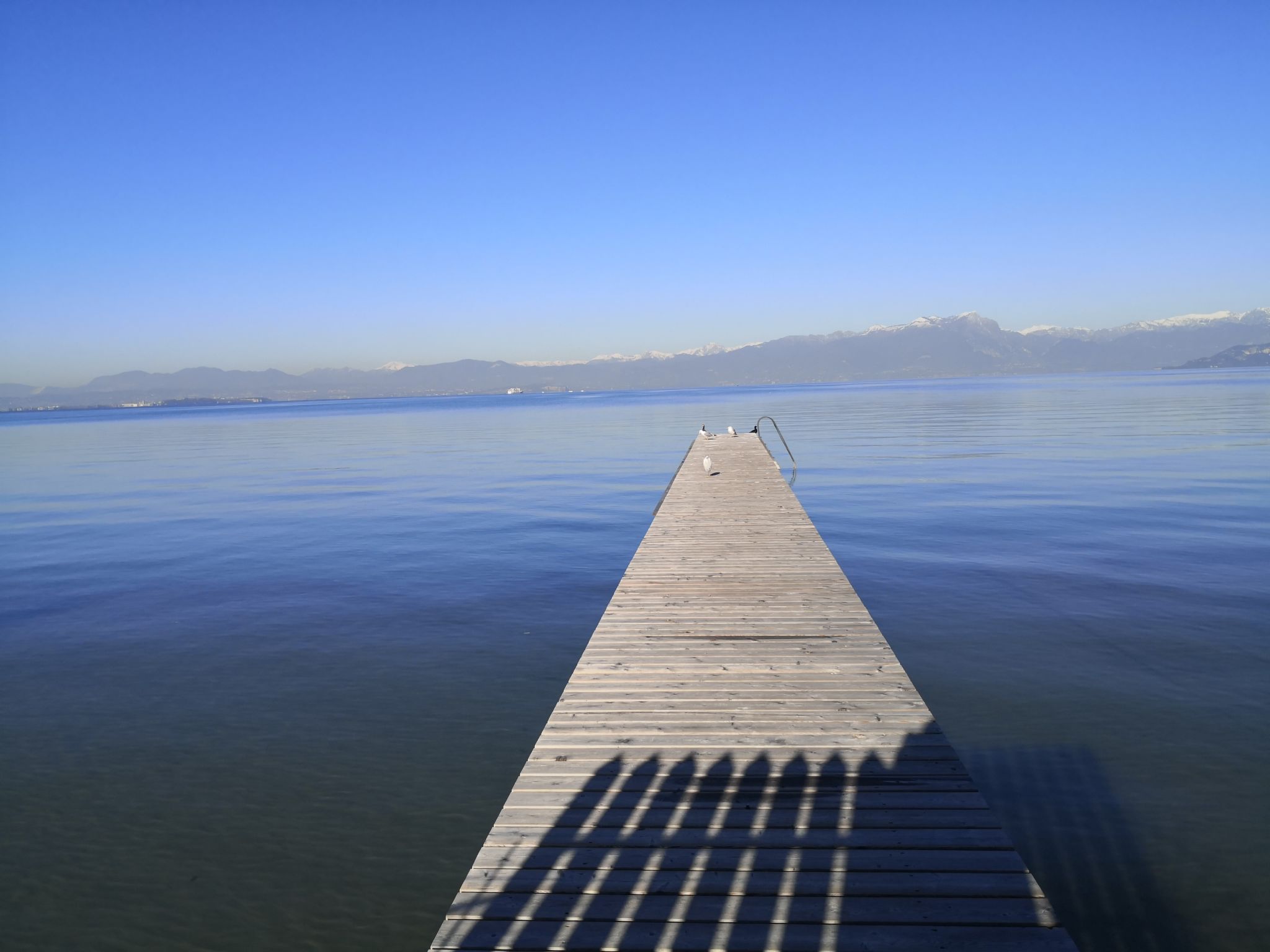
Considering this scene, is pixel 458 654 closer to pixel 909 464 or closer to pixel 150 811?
pixel 150 811

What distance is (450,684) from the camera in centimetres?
948

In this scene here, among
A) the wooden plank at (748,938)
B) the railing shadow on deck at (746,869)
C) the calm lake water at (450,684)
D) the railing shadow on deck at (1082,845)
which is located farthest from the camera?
the calm lake water at (450,684)

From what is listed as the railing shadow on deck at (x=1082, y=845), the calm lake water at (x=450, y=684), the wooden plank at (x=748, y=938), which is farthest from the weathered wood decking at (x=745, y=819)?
the calm lake water at (x=450, y=684)

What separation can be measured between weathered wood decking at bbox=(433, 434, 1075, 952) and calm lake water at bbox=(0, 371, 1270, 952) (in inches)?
58.7

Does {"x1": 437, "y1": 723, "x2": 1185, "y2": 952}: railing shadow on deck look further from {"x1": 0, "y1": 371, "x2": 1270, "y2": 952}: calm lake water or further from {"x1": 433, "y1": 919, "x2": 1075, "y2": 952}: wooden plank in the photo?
{"x1": 0, "y1": 371, "x2": 1270, "y2": 952}: calm lake water

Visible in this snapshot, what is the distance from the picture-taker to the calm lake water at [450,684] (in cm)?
576

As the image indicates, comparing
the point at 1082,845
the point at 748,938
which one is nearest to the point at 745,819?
the point at 748,938

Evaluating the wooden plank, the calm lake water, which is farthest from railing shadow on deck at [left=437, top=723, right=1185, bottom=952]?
the calm lake water

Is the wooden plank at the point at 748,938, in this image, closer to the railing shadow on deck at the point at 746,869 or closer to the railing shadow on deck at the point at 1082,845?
the railing shadow on deck at the point at 746,869

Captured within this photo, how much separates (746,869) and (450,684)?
607 cm

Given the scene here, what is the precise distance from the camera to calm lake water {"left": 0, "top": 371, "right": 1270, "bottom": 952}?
5.76 m

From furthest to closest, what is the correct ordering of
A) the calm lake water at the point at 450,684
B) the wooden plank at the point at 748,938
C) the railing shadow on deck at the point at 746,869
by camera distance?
1. the calm lake water at the point at 450,684
2. the railing shadow on deck at the point at 746,869
3. the wooden plank at the point at 748,938

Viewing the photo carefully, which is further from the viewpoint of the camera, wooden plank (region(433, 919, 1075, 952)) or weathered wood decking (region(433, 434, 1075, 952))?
weathered wood decking (region(433, 434, 1075, 952))

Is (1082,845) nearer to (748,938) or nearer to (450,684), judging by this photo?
(748,938)
